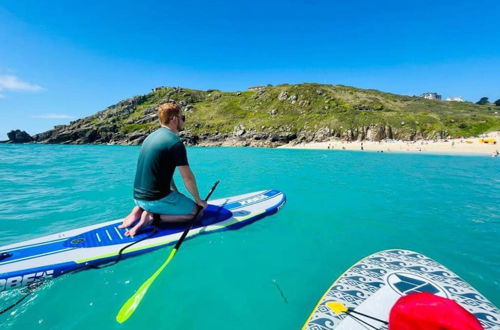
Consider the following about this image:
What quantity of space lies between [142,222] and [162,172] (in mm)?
1450

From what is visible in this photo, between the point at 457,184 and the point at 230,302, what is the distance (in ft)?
59.2

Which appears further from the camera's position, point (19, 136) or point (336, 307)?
point (19, 136)

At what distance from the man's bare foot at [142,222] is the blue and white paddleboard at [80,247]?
13 cm

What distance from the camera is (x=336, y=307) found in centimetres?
344

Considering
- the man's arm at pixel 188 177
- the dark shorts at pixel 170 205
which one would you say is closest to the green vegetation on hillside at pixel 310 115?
the dark shorts at pixel 170 205

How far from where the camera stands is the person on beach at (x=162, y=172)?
15.7 feet

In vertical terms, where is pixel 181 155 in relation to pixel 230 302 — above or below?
Result: above

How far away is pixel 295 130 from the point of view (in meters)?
84.4

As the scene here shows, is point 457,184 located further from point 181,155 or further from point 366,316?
point 181,155

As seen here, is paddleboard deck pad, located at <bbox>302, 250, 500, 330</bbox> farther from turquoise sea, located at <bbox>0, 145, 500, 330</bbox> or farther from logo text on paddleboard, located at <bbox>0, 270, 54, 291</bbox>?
logo text on paddleboard, located at <bbox>0, 270, 54, 291</bbox>

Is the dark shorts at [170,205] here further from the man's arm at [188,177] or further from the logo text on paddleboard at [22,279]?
the logo text on paddleboard at [22,279]

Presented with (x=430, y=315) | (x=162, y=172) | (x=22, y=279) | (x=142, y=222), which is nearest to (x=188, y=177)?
(x=162, y=172)

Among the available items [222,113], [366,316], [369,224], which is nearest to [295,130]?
[222,113]

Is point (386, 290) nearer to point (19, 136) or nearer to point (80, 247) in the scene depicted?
point (80, 247)
